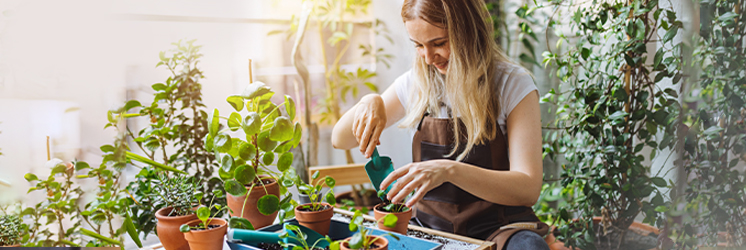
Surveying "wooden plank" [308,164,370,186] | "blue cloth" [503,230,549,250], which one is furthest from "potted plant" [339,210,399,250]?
"wooden plank" [308,164,370,186]

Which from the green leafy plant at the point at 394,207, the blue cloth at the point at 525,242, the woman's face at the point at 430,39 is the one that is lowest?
the blue cloth at the point at 525,242

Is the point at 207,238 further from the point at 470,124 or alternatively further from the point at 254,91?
the point at 470,124

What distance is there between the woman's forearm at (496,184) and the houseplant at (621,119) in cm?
50

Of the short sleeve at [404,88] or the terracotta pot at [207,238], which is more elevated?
the short sleeve at [404,88]

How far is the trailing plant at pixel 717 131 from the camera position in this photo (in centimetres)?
115

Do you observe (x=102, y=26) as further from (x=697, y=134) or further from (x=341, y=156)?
(x=341, y=156)

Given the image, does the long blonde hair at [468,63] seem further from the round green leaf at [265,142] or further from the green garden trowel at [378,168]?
the round green leaf at [265,142]

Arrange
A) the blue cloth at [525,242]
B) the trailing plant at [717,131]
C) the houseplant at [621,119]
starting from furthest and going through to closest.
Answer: the houseplant at [621,119]
the trailing plant at [717,131]
the blue cloth at [525,242]

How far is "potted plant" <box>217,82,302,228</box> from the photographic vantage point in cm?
87

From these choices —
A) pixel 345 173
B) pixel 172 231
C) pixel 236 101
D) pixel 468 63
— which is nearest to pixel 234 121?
pixel 236 101

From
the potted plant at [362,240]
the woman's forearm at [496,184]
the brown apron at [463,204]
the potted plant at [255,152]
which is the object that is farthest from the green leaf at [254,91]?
the brown apron at [463,204]

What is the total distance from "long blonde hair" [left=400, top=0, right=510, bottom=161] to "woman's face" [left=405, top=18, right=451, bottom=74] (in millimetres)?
14

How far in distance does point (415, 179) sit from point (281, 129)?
0.99 ft

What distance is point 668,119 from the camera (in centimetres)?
139
